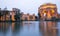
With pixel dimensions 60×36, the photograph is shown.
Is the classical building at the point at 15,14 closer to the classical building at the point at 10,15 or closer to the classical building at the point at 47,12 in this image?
the classical building at the point at 10,15

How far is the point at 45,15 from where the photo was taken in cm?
4544

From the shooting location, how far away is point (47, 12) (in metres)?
47.0

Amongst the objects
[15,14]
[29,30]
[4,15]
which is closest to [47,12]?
[15,14]

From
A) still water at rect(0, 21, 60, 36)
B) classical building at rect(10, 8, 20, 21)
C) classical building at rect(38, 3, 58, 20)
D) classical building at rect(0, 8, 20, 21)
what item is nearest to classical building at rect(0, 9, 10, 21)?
classical building at rect(0, 8, 20, 21)

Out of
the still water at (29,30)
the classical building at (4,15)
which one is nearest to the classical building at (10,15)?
the classical building at (4,15)

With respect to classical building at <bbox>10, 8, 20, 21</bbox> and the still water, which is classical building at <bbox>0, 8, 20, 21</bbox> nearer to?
classical building at <bbox>10, 8, 20, 21</bbox>

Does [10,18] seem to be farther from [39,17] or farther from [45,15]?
[45,15]

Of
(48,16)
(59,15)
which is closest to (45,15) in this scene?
(48,16)

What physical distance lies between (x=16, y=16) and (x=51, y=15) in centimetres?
1439

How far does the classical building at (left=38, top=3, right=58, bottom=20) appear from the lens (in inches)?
1694

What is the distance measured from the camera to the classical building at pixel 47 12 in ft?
141

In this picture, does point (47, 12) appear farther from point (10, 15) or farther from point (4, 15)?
point (4, 15)

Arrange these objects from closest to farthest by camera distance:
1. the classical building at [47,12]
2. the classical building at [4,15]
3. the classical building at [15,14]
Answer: the classical building at [4,15]
the classical building at [15,14]
the classical building at [47,12]

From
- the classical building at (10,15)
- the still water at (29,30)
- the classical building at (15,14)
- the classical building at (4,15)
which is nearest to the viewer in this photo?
the still water at (29,30)
